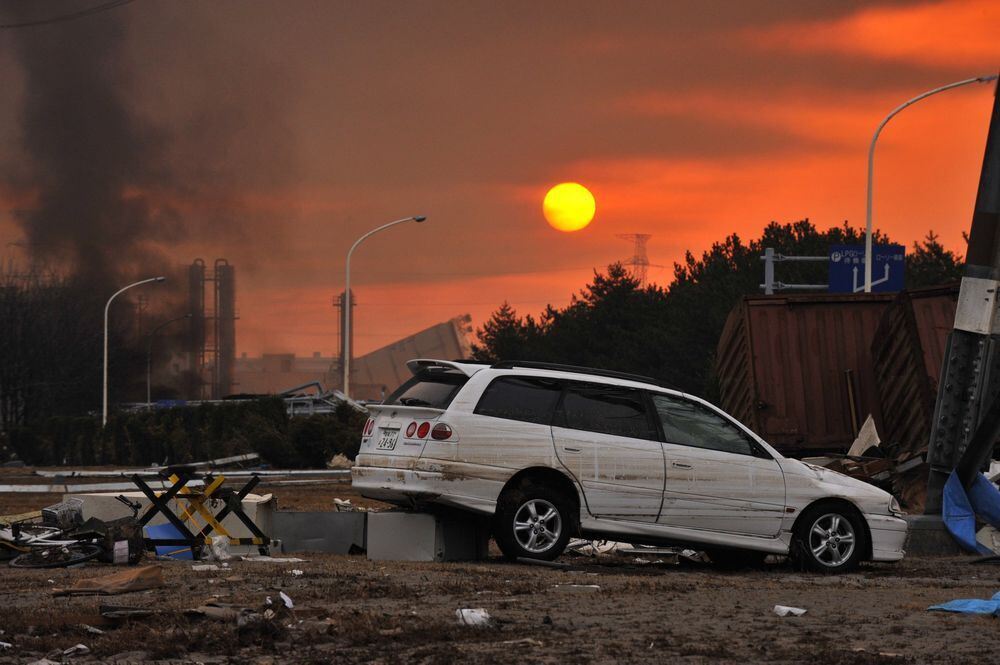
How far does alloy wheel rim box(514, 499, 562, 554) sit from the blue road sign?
31.4 meters

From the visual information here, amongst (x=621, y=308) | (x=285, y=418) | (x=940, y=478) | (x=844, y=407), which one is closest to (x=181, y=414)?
(x=285, y=418)

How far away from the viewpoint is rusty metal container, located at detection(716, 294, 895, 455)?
73.8 feet

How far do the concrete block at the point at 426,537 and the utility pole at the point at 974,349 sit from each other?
230 inches

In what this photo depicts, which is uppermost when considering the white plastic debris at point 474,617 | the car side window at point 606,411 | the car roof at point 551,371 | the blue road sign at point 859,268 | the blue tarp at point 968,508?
the blue road sign at point 859,268

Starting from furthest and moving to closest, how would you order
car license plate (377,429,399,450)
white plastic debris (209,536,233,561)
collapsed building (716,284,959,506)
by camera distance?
collapsed building (716,284,959,506) → car license plate (377,429,399,450) → white plastic debris (209,536,233,561)

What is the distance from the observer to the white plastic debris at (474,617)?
28.4 feet

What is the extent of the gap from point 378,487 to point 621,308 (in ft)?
295

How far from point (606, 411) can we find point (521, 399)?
2.68 ft

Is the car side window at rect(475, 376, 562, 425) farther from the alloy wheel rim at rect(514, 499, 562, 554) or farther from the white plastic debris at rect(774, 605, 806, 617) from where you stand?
the white plastic debris at rect(774, 605, 806, 617)

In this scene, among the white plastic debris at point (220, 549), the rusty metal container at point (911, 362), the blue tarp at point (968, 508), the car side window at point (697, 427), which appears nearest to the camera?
the white plastic debris at point (220, 549)

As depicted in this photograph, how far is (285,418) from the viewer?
43250 millimetres

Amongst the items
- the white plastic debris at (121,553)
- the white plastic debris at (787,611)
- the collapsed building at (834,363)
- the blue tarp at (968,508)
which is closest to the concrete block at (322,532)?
the white plastic debris at (121,553)

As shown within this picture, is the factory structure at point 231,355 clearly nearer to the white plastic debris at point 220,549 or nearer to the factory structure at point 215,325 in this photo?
the factory structure at point 215,325

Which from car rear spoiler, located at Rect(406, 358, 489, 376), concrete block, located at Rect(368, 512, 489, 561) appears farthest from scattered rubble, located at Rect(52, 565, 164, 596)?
car rear spoiler, located at Rect(406, 358, 489, 376)
